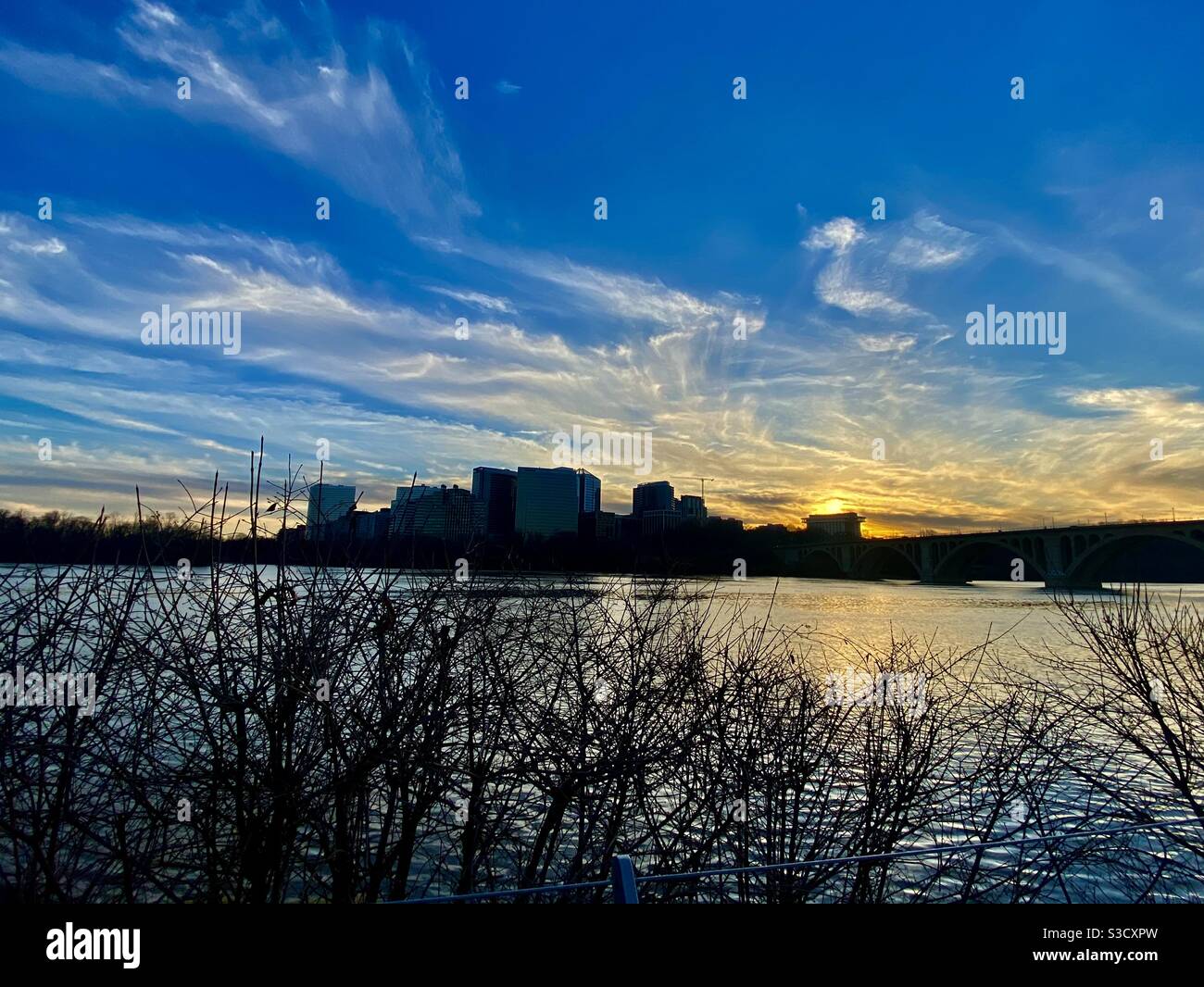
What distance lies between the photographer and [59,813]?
6.00m

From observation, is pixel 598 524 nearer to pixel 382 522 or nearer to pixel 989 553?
pixel 382 522

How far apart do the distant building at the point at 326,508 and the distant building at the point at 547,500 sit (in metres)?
4.45

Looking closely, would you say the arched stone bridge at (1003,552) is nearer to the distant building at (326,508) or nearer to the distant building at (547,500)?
the distant building at (547,500)

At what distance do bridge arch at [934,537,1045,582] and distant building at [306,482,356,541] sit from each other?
84112mm

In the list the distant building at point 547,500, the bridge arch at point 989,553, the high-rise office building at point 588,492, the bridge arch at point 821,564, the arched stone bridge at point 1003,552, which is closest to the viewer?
the distant building at point 547,500

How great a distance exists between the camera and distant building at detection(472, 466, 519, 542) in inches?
415

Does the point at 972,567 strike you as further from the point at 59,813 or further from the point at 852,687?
the point at 59,813

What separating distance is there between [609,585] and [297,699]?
3.91 metres

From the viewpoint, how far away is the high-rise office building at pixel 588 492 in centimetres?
2366

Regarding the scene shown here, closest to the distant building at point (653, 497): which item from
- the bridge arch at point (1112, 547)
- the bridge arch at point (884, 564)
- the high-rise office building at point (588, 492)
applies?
the high-rise office building at point (588, 492)

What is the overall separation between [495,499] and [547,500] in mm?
5972

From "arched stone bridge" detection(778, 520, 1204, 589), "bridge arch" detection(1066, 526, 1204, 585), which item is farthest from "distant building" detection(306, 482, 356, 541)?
"bridge arch" detection(1066, 526, 1204, 585)

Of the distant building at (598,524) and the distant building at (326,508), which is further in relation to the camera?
the distant building at (598,524)
